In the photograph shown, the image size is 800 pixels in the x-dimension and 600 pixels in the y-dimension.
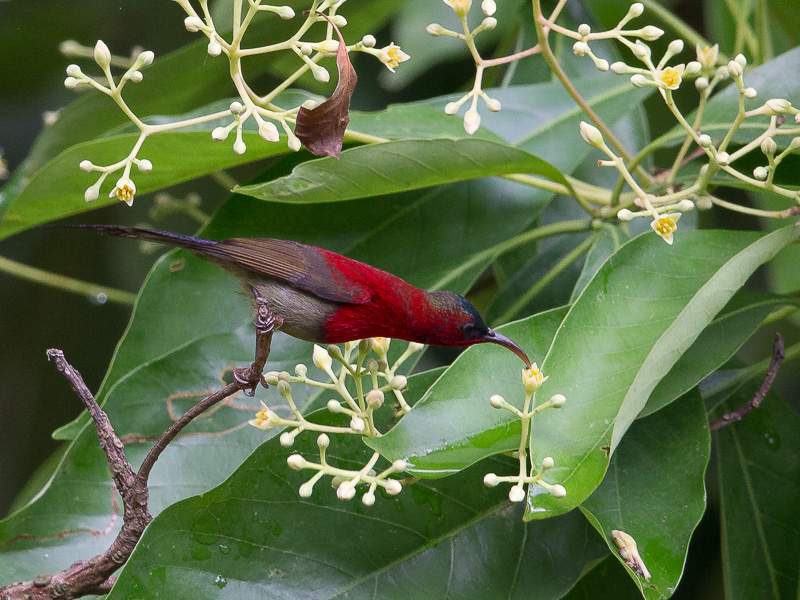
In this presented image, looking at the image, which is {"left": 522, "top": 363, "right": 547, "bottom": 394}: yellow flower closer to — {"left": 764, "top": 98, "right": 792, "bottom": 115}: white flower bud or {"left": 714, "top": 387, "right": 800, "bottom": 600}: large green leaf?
{"left": 764, "top": 98, "right": 792, "bottom": 115}: white flower bud

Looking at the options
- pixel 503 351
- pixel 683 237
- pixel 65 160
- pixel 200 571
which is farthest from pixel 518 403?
pixel 65 160

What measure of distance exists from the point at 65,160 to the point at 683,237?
154cm

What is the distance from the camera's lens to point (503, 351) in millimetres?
1820

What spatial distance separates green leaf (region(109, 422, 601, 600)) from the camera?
172 cm

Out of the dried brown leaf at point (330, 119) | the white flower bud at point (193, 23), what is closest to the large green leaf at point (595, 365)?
the dried brown leaf at point (330, 119)

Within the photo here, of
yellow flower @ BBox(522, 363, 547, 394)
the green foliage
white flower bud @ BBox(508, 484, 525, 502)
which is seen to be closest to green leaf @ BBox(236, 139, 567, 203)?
the green foliage

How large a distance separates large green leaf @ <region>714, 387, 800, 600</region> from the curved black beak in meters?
0.95

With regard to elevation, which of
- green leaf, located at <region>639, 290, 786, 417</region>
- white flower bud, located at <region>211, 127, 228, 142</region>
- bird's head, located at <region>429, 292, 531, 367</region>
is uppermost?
white flower bud, located at <region>211, 127, 228, 142</region>

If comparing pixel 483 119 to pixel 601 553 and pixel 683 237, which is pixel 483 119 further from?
pixel 601 553

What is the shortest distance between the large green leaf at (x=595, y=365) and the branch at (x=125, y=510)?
36 cm

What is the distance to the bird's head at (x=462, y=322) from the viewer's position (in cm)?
195

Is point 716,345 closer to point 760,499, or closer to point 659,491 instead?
point 659,491

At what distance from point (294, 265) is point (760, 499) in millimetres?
1531

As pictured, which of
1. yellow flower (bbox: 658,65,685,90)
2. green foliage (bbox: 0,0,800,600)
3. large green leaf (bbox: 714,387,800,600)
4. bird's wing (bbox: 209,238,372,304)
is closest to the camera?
green foliage (bbox: 0,0,800,600)
